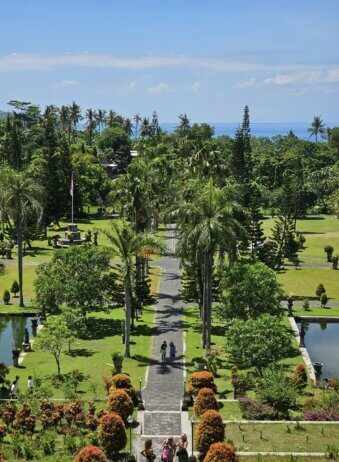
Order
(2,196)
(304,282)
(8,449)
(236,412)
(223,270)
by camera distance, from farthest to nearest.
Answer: (304,282)
(2,196)
(223,270)
(236,412)
(8,449)

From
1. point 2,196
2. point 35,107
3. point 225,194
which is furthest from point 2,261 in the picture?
point 35,107

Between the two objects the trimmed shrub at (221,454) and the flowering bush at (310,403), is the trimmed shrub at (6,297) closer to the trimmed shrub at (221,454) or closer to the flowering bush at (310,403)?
the flowering bush at (310,403)

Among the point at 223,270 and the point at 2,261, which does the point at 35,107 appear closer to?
the point at 2,261

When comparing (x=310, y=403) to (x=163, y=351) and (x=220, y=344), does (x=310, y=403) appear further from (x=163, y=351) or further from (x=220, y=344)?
(x=220, y=344)

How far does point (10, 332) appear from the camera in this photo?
42000mm

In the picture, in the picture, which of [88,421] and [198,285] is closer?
[88,421]

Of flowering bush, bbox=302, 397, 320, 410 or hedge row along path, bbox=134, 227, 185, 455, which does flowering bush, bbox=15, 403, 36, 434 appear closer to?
hedge row along path, bbox=134, 227, 185, 455

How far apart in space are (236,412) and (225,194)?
1235 cm

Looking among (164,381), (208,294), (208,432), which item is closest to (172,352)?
(164,381)

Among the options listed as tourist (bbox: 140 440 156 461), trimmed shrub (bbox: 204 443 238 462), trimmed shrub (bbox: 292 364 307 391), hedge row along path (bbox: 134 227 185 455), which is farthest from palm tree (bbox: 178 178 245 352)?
trimmed shrub (bbox: 204 443 238 462)

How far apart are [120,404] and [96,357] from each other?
34.2 feet

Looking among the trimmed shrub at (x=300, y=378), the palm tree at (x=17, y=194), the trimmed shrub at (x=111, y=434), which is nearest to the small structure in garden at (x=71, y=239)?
the palm tree at (x=17, y=194)

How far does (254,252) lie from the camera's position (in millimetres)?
62375

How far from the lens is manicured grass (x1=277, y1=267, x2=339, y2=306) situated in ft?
166
